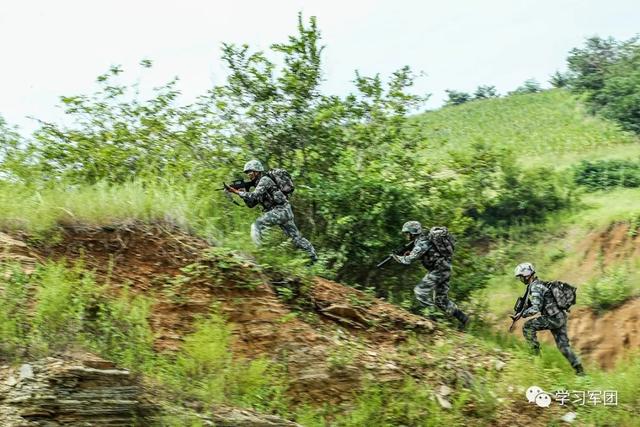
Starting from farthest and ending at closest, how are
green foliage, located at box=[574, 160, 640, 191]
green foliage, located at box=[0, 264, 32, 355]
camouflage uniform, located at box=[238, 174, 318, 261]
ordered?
green foliage, located at box=[574, 160, 640, 191] → camouflage uniform, located at box=[238, 174, 318, 261] → green foliage, located at box=[0, 264, 32, 355]

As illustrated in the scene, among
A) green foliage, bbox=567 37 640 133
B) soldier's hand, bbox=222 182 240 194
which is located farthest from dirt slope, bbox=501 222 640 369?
green foliage, bbox=567 37 640 133

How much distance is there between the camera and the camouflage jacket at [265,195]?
10.4m

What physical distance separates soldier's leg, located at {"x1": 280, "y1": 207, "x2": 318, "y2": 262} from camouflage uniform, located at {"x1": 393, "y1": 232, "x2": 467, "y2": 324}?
1.26m

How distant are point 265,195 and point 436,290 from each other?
282cm

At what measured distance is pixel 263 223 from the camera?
10336 millimetres

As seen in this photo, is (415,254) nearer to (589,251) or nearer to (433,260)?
(433,260)

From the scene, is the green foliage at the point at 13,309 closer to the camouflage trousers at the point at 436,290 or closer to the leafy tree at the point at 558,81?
the camouflage trousers at the point at 436,290

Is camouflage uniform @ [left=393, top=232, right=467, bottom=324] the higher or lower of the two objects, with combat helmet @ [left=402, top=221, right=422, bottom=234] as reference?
lower

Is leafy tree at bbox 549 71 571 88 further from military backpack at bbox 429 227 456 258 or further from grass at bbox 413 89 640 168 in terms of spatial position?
military backpack at bbox 429 227 456 258

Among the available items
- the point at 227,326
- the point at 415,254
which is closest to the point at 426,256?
the point at 415,254

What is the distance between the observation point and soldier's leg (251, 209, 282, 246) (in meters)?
10.2

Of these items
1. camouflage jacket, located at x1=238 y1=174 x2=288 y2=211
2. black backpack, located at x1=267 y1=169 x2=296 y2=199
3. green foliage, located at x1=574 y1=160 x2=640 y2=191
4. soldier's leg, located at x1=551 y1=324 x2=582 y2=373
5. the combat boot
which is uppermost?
green foliage, located at x1=574 y1=160 x2=640 y2=191

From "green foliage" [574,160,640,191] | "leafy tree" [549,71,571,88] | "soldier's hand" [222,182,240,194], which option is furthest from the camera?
"leafy tree" [549,71,571,88]

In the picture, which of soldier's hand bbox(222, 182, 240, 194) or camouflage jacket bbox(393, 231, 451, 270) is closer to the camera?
soldier's hand bbox(222, 182, 240, 194)
